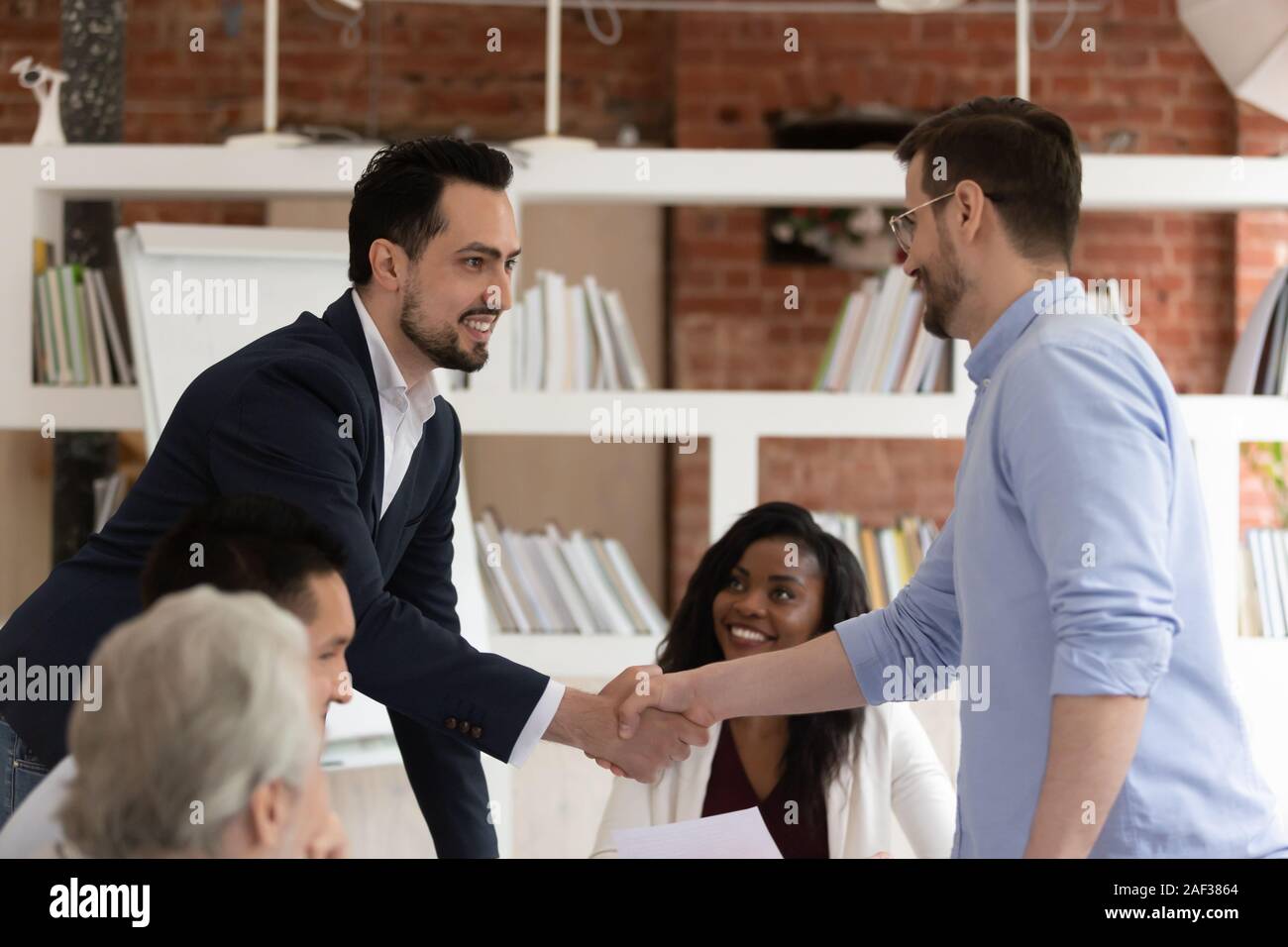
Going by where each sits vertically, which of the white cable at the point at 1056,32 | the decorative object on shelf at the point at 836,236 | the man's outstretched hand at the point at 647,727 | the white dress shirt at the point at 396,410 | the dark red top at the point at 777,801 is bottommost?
the dark red top at the point at 777,801

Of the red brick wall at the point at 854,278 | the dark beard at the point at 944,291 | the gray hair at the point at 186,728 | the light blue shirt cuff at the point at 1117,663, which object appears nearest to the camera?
the gray hair at the point at 186,728

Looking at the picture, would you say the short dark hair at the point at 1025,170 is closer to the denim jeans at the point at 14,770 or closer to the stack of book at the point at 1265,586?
the denim jeans at the point at 14,770

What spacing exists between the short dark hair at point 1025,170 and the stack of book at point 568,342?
6.12 feet

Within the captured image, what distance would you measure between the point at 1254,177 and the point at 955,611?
212cm

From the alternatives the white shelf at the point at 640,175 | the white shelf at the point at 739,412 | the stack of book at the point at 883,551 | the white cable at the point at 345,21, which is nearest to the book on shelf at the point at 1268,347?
the white shelf at the point at 739,412

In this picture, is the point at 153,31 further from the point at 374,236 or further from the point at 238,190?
the point at 374,236

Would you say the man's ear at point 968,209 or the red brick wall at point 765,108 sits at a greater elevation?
the red brick wall at point 765,108

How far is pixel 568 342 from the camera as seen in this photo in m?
3.34

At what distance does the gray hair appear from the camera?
38.1 inches

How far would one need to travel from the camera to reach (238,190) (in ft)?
10.8

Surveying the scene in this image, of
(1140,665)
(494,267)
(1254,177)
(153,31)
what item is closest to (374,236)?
(494,267)

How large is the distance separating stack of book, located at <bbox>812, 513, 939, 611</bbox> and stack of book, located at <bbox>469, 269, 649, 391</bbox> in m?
0.59

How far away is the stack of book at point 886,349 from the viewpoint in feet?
10.9

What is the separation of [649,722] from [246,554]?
824 mm
